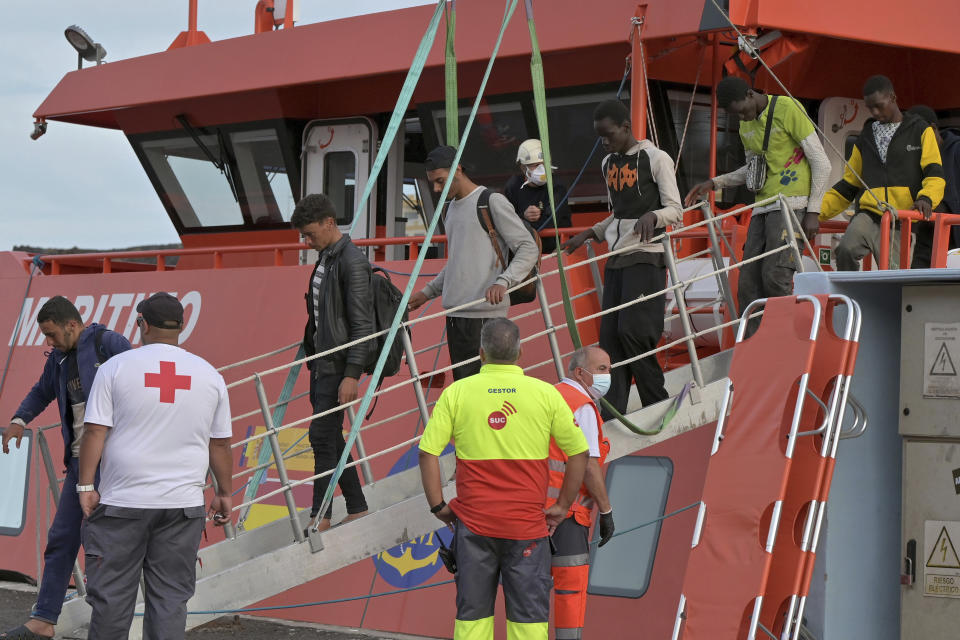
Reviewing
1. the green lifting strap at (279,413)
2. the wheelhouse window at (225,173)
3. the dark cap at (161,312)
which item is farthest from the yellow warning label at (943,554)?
the wheelhouse window at (225,173)

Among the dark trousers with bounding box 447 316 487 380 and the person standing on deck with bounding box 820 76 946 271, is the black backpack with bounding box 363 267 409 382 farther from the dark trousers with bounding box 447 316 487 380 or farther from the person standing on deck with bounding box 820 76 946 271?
the person standing on deck with bounding box 820 76 946 271

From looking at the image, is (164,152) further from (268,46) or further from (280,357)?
(280,357)

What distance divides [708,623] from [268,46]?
26.5 ft

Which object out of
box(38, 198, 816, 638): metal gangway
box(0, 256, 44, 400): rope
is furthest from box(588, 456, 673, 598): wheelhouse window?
box(0, 256, 44, 400): rope

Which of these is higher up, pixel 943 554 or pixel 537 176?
pixel 537 176

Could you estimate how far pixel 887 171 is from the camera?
708 cm

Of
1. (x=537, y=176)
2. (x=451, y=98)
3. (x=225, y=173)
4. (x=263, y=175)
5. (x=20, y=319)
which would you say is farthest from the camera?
(x=225, y=173)

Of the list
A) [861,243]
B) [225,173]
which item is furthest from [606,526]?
[225,173]

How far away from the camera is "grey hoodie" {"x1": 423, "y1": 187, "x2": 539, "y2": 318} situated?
20.8 ft

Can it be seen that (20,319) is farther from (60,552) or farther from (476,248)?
(476,248)

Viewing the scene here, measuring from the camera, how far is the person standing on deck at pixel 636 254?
21.4 feet

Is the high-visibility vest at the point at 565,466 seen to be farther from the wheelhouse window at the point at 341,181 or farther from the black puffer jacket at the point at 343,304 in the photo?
the wheelhouse window at the point at 341,181

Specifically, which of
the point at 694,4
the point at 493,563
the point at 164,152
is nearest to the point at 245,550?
the point at 493,563

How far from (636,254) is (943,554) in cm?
220
